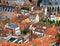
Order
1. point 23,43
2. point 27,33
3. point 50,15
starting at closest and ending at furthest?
point 23,43 → point 27,33 → point 50,15

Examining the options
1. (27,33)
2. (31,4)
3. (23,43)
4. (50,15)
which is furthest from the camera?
(31,4)

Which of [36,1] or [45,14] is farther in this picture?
[36,1]

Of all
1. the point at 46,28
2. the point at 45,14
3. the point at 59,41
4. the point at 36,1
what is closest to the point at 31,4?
the point at 36,1

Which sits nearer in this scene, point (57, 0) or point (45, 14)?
A: point (45, 14)

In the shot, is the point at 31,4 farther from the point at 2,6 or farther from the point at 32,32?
the point at 32,32

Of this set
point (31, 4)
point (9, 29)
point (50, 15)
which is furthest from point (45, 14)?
point (9, 29)

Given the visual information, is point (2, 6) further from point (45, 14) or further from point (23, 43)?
point (23, 43)

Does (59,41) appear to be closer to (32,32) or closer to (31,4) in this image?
(32,32)

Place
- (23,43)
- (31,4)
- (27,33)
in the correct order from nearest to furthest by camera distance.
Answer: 1. (23,43)
2. (27,33)
3. (31,4)
